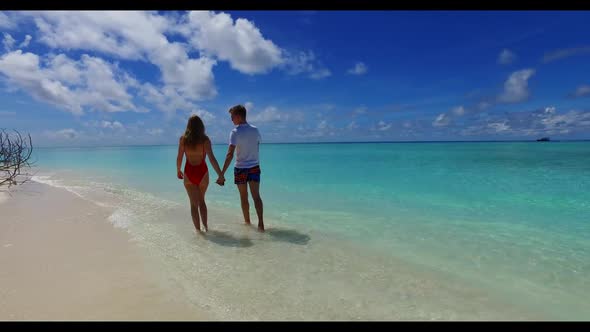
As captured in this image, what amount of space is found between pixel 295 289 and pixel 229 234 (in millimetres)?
2227

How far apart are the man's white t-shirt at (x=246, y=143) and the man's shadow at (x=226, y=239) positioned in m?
1.21

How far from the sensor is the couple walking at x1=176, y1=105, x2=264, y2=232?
4594 millimetres

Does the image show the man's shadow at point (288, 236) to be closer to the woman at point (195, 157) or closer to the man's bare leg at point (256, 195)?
the man's bare leg at point (256, 195)

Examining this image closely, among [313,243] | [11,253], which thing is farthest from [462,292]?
[11,253]

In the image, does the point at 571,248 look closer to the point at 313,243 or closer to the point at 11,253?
the point at 313,243

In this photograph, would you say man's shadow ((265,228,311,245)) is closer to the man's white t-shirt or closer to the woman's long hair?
the man's white t-shirt

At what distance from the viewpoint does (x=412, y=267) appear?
388cm

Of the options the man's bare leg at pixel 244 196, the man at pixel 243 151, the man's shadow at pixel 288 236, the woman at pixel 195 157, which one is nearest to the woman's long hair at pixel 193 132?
the woman at pixel 195 157

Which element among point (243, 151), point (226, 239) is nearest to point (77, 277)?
point (226, 239)

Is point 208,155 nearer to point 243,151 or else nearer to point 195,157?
point 195,157

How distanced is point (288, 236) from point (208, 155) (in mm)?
1918

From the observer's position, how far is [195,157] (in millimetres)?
4672

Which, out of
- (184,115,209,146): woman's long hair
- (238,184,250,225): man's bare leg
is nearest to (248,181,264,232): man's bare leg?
(238,184,250,225): man's bare leg
